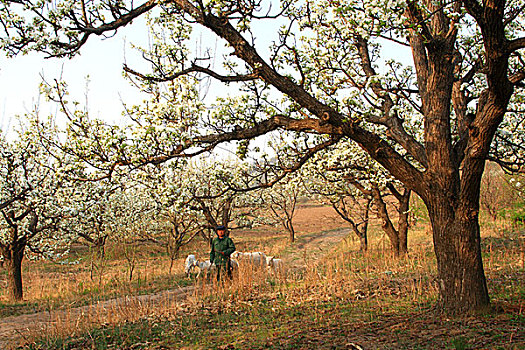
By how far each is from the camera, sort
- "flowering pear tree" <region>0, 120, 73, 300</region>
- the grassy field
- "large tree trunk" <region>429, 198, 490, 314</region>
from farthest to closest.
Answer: "flowering pear tree" <region>0, 120, 73, 300</region> → "large tree trunk" <region>429, 198, 490, 314</region> → the grassy field

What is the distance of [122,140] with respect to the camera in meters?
6.57

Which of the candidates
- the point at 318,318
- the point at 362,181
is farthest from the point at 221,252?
the point at 362,181

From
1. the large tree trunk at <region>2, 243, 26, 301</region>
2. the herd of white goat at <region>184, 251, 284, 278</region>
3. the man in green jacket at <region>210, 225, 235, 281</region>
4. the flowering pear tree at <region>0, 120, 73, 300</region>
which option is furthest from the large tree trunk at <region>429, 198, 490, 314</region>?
the large tree trunk at <region>2, 243, 26, 301</region>

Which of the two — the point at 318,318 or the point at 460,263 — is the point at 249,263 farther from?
the point at 460,263

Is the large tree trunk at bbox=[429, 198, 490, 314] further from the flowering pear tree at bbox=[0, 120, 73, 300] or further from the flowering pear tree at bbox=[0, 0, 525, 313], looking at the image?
the flowering pear tree at bbox=[0, 120, 73, 300]

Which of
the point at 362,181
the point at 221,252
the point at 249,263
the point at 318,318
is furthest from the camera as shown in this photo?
the point at 362,181

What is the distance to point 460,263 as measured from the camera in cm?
606

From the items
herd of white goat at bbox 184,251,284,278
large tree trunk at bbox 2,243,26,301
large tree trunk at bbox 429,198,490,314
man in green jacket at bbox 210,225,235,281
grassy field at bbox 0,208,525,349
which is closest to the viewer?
grassy field at bbox 0,208,525,349

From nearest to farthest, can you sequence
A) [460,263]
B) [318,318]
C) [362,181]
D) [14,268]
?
1. [460,263]
2. [318,318]
3. [14,268]
4. [362,181]

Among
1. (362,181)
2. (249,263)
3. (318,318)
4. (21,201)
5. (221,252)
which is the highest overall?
(21,201)

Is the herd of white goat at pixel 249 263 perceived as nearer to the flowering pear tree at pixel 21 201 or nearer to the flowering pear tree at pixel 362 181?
the flowering pear tree at pixel 362 181

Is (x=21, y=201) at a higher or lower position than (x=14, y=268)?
higher

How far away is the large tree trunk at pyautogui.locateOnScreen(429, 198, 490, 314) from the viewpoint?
6.00 metres

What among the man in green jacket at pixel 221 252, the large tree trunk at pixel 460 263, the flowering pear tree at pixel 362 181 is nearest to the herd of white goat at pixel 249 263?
the man in green jacket at pixel 221 252
